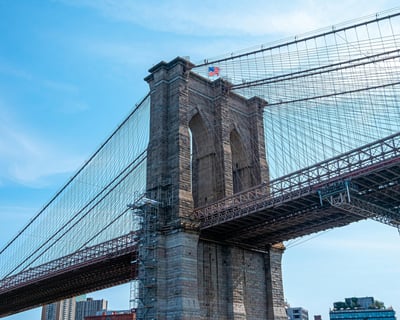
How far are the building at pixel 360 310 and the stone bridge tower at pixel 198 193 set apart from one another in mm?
80882

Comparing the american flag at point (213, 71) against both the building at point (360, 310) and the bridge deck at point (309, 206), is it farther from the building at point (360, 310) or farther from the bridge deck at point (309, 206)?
the building at point (360, 310)

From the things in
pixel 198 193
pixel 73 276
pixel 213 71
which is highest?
pixel 213 71

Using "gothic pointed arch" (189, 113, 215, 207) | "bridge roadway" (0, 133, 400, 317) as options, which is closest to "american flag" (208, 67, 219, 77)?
"gothic pointed arch" (189, 113, 215, 207)

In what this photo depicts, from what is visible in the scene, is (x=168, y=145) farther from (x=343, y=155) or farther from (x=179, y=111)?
(x=343, y=155)

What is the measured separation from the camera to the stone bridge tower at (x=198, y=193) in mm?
33625

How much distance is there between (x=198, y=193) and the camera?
4100 centimetres

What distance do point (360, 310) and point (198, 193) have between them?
89.1 meters

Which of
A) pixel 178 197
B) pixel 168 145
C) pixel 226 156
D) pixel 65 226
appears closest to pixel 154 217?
pixel 178 197

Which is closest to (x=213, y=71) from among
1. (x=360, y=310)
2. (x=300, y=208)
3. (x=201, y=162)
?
(x=201, y=162)

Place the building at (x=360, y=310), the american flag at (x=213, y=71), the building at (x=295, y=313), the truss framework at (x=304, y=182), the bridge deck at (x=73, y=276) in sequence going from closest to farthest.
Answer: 1. the truss framework at (x=304, y=182)
2. the american flag at (x=213, y=71)
3. the bridge deck at (x=73, y=276)
4. the building at (x=360, y=310)
5. the building at (x=295, y=313)

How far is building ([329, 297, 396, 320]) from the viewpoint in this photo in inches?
4345

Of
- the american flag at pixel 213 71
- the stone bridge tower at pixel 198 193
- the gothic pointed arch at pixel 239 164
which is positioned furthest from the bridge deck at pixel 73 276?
the american flag at pixel 213 71

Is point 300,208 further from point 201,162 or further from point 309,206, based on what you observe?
point 201,162

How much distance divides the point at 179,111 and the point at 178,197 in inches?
272
